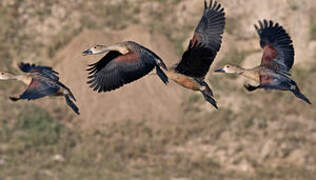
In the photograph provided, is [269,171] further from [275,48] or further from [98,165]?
[275,48]

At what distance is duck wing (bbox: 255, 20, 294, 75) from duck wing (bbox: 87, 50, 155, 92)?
7.90 feet

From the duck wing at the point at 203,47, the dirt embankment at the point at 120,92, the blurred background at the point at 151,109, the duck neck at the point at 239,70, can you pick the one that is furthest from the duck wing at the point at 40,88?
the dirt embankment at the point at 120,92

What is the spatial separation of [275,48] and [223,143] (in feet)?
27.4

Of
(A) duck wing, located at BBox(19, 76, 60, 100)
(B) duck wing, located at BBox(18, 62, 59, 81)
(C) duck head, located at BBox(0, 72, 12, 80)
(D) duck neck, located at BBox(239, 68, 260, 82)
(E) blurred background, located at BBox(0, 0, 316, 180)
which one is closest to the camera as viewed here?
(A) duck wing, located at BBox(19, 76, 60, 100)

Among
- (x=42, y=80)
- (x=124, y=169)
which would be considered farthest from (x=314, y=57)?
(x=42, y=80)

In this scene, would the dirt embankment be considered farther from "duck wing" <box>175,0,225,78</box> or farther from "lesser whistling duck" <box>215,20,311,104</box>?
"duck wing" <box>175,0,225,78</box>

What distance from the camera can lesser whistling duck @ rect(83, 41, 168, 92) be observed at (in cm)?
1554

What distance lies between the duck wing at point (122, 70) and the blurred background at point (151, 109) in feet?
25.4

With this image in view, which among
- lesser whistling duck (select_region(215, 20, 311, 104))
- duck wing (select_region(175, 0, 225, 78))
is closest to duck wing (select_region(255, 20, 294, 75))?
lesser whistling duck (select_region(215, 20, 311, 104))

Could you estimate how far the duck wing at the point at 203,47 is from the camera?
15961 mm

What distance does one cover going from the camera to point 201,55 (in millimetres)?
15961

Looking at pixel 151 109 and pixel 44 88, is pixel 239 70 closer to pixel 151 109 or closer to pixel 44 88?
pixel 44 88

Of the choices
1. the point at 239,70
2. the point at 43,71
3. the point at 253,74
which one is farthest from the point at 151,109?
the point at 253,74

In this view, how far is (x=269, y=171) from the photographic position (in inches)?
970
